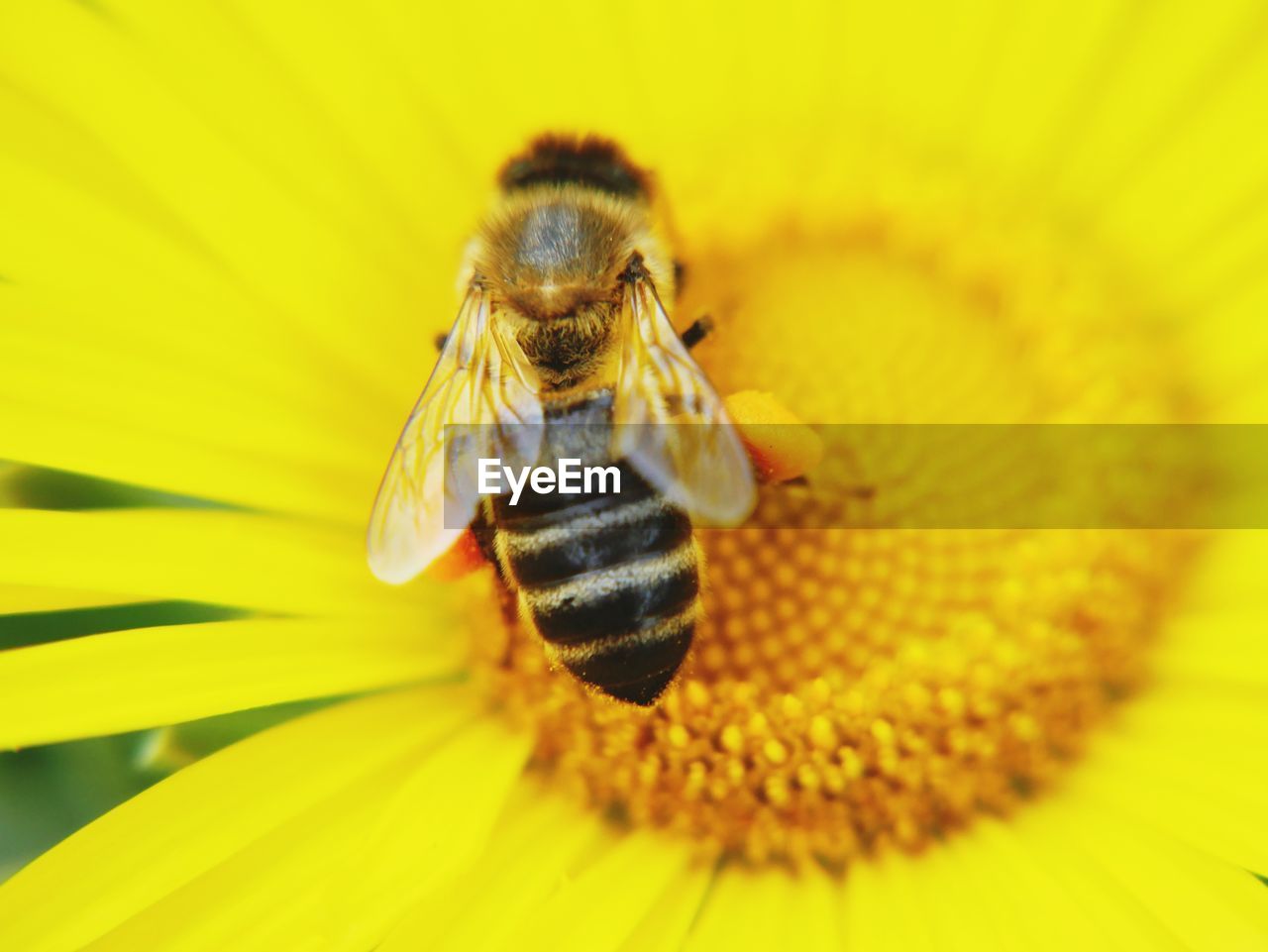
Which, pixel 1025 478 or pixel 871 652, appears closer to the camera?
pixel 871 652

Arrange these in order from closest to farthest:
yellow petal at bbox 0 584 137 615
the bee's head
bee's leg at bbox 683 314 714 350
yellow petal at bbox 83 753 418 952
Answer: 1. yellow petal at bbox 83 753 418 952
2. the bee's head
3. yellow petal at bbox 0 584 137 615
4. bee's leg at bbox 683 314 714 350

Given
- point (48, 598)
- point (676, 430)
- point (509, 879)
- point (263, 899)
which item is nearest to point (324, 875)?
point (263, 899)

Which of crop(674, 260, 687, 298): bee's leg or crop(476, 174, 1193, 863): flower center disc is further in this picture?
crop(674, 260, 687, 298): bee's leg

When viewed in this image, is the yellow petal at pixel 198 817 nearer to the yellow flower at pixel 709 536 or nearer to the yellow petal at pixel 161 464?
the yellow flower at pixel 709 536

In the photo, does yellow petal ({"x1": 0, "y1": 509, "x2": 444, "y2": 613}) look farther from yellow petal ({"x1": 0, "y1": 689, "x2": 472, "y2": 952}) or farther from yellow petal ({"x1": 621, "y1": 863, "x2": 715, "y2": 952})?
yellow petal ({"x1": 621, "y1": 863, "x2": 715, "y2": 952})

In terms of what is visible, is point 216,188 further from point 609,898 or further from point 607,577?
point 609,898

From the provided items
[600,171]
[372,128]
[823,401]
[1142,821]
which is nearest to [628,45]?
[372,128]

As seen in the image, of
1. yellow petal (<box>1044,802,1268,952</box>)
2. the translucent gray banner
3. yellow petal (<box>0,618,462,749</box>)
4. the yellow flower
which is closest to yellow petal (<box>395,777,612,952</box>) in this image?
the yellow flower
